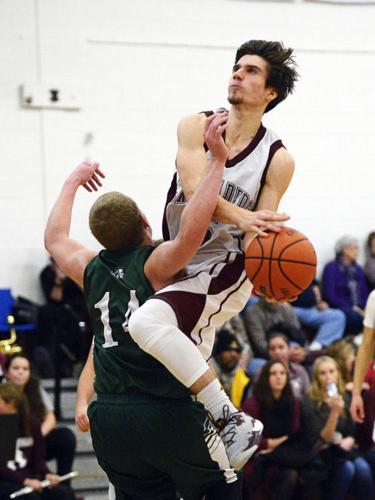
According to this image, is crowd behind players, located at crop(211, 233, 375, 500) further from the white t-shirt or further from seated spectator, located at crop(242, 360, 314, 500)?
the white t-shirt

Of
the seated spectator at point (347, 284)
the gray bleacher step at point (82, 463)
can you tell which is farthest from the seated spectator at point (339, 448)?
the seated spectator at point (347, 284)

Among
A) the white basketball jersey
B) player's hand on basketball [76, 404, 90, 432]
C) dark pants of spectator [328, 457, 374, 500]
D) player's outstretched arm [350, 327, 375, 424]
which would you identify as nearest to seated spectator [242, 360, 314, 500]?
dark pants of spectator [328, 457, 374, 500]

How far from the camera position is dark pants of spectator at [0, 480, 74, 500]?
8.55 metres

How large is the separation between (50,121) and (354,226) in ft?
14.1

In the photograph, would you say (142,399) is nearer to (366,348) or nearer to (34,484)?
(366,348)

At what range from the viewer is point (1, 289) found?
1161cm

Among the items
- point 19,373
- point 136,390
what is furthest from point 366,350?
point 19,373

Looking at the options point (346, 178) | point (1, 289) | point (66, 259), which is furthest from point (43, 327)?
point (66, 259)

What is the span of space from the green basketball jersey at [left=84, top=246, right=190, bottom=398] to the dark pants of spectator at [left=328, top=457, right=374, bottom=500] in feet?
17.3

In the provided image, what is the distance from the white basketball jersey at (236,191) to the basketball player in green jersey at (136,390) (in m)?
0.25

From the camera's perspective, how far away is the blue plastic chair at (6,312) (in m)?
11.4

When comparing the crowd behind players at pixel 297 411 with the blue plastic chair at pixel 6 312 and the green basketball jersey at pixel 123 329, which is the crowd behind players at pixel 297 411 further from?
the green basketball jersey at pixel 123 329

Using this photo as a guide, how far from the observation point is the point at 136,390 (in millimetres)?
4816

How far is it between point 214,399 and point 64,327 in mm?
7198
